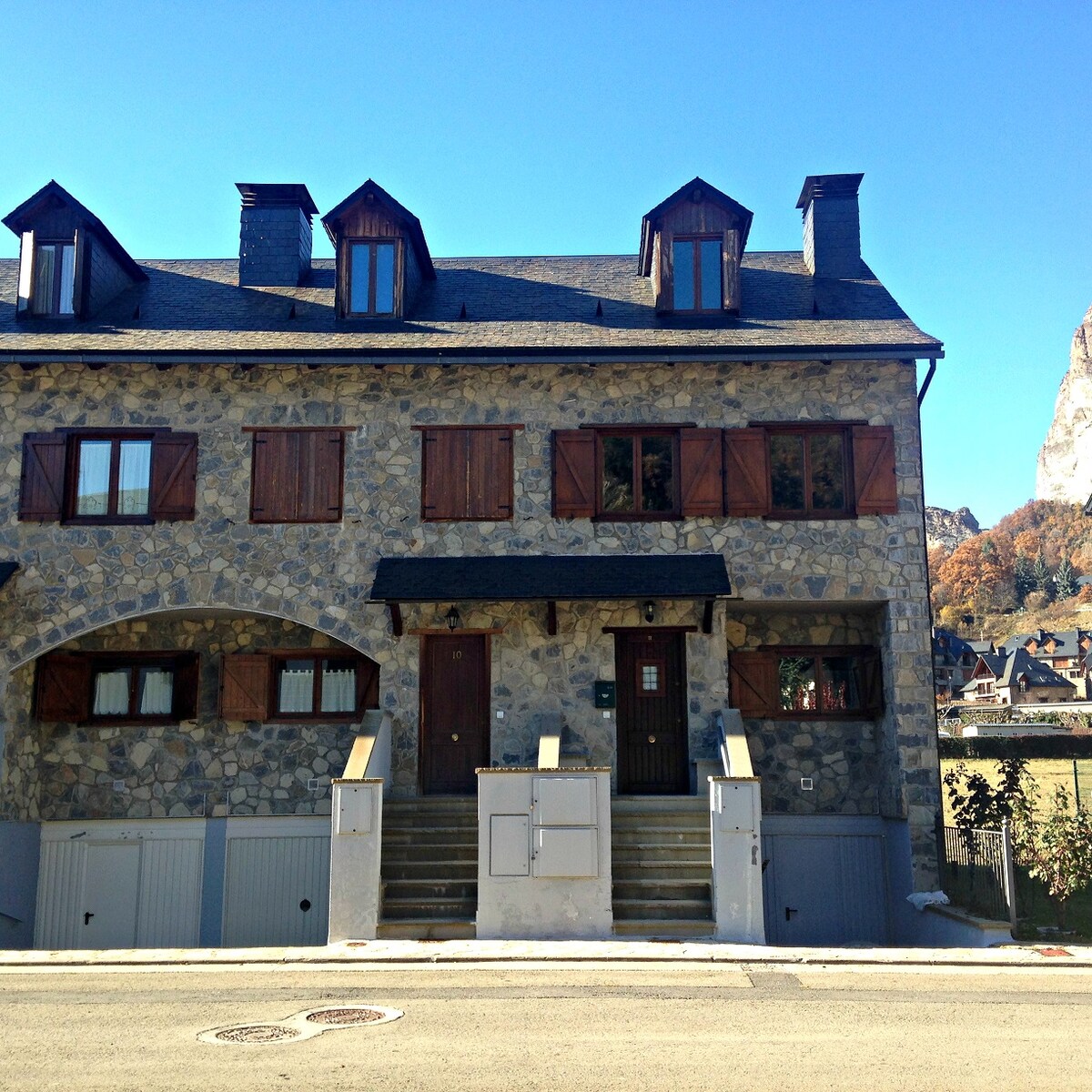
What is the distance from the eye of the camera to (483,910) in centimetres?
1289

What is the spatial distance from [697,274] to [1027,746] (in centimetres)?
2824

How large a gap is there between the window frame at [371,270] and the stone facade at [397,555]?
141 centimetres

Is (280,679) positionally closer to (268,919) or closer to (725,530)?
(268,919)

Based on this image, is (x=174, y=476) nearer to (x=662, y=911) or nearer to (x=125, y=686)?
(x=125, y=686)

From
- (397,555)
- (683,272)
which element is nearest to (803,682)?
(397,555)

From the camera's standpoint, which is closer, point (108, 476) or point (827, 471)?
point (827, 471)

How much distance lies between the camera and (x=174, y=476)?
16.3 meters

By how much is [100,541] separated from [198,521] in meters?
1.39

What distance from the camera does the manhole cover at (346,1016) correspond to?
8.80m

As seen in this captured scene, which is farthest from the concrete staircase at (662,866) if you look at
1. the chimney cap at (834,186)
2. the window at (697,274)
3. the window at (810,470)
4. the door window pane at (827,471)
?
the chimney cap at (834,186)

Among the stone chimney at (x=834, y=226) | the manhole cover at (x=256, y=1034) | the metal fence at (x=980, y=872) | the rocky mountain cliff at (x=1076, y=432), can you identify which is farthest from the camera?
the rocky mountain cliff at (x=1076, y=432)

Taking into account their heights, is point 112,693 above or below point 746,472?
below

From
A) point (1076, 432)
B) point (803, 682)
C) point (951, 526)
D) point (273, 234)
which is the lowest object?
point (803, 682)

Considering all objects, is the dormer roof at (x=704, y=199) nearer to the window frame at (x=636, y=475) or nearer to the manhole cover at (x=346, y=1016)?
the window frame at (x=636, y=475)
